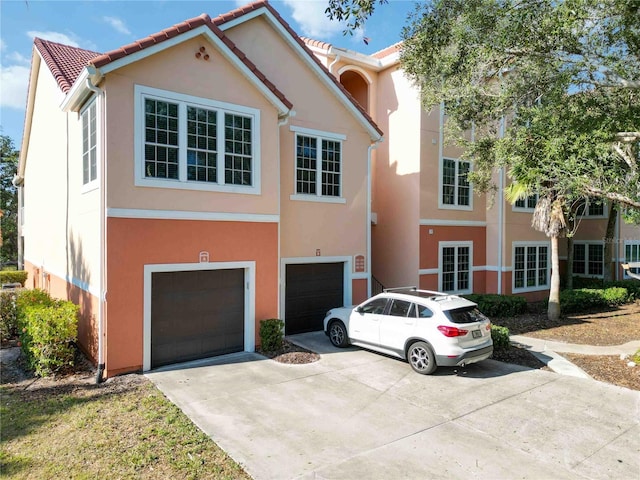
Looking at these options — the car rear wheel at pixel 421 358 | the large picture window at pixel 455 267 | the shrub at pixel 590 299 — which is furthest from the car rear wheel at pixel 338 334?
the shrub at pixel 590 299

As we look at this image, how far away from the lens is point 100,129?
896 centimetres

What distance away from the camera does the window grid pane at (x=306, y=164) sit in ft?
42.4

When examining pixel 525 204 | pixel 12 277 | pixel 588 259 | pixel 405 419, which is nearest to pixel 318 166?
pixel 405 419

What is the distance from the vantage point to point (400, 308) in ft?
32.6

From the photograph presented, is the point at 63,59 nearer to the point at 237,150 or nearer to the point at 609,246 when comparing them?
the point at 237,150

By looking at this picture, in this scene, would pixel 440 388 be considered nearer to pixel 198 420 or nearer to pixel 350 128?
pixel 198 420

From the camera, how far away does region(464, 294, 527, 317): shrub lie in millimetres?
15938

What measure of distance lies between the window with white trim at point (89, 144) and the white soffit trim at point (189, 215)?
129 centimetres

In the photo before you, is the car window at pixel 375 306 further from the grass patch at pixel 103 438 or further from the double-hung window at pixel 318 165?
the grass patch at pixel 103 438

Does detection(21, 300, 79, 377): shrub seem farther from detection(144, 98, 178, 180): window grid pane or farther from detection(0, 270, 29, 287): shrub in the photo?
detection(0, 270, 29, 287): shrub

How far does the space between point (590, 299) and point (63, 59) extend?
21996 mm

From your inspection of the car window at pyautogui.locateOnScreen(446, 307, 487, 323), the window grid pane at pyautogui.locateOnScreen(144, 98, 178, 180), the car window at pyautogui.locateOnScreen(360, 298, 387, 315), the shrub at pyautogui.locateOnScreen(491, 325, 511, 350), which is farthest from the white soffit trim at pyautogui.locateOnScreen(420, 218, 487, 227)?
the window grid pane at pyautogui.locateOnScreen(144, 98, 178, 180)

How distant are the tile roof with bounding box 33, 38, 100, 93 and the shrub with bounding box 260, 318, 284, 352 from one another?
800 centimetres

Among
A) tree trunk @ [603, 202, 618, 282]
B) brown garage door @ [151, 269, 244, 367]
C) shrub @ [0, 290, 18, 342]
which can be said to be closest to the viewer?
brown garage door @ [151, 269, 244, 367]
